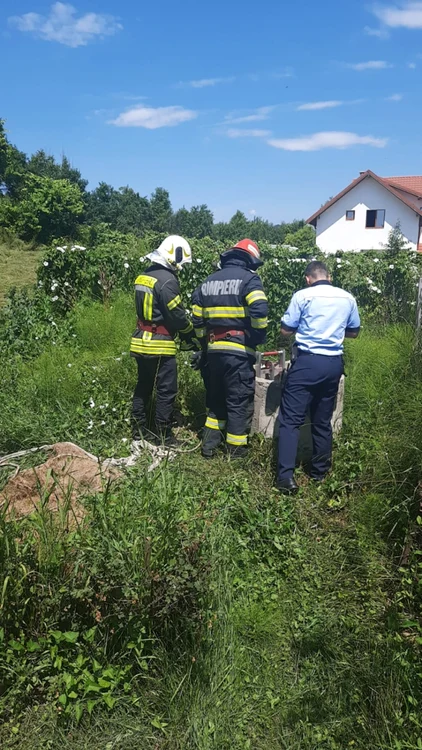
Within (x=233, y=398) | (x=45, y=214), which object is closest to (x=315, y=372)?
(x=233, y=398)

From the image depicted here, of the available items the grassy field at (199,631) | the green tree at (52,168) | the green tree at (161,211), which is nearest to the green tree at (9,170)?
the green tree at (52,168)

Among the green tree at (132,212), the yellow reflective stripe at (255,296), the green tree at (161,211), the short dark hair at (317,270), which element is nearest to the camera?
the short dark hair at (317,270)

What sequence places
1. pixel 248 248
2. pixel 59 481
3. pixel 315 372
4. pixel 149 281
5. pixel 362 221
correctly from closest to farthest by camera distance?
1. pixel 59 481
2. pixel 315 372
3. pixel 248 248
4. pixel 149 281
5. pixel 362 221

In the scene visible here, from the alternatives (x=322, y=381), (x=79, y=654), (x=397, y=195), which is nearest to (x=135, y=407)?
(x=322, y=381)

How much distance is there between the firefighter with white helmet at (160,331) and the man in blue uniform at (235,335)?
35cm

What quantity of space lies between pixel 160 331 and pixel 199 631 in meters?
3.26

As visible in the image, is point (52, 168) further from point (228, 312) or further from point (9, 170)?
point (228, 312)

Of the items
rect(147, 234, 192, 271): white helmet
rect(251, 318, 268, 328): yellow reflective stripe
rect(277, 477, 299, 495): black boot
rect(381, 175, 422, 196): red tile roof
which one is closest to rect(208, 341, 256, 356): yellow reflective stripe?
rect(251, 318, 268, 328): yellow reflective stripe

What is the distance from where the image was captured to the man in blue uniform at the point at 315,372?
15.0 ft

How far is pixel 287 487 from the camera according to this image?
176 inches

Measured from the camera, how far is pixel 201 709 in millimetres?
2578

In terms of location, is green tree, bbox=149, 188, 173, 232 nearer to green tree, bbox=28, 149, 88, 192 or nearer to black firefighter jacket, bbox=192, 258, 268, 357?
green tree, bbox=28, 149, 88, 192

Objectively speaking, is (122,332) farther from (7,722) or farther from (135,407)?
(7,722)

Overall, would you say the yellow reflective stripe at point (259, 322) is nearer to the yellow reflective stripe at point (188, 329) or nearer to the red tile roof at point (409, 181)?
the yellow reflective stripe at point (188, 329)
